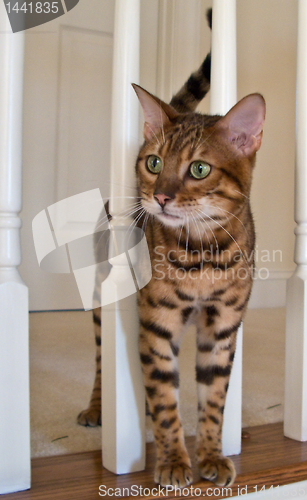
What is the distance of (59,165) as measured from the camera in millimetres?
2506

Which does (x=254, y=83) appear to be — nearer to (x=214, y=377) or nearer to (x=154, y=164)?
(x=154, y=164)

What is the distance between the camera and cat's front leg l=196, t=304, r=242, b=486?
90 cm

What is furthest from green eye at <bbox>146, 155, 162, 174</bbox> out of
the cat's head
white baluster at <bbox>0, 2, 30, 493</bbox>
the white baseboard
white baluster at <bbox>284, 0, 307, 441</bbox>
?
the white baseboard

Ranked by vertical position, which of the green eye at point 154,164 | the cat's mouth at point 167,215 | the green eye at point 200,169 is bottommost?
the cat's mouth at point 167,215

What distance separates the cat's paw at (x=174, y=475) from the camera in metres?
0.80

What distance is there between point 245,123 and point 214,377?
510 mm

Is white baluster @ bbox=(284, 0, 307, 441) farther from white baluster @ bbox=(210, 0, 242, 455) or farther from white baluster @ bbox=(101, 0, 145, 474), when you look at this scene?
white baluster @ bbox=(101, 0, 145, 474)

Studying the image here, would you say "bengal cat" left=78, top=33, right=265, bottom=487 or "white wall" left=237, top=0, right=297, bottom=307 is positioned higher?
"white wall" left=237, top=0, right=297, bottom=307

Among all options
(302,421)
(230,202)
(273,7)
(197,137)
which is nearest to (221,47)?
(197,137)

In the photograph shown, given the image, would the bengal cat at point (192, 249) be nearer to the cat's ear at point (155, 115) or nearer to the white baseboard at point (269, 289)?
the cat's ear at point (155, 115)

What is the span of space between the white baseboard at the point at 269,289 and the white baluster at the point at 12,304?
2156 mm

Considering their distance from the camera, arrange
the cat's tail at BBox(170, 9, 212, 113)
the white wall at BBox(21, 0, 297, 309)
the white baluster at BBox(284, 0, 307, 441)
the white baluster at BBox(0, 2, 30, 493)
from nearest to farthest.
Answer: the white baluster at BBox(0, 2, 30, 493) → the white baluster at BBox(284, 0, 307, 441) → the cat's tail at BBox(170, 9, 212, 113) → the white wall at BBox(21, 0, 297, 309)

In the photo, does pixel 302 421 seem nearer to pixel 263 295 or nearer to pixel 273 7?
pixel 263 295

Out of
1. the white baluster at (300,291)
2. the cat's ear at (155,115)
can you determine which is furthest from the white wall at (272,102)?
the cat's ear at (155,115)
